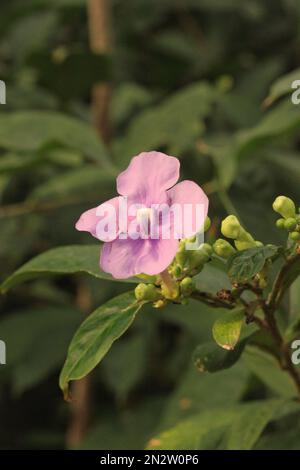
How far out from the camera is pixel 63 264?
2.78 feet

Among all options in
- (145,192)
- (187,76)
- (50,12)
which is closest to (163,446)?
(145,192)

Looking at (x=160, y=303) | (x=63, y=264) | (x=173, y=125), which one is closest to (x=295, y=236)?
(x=160, y=303)

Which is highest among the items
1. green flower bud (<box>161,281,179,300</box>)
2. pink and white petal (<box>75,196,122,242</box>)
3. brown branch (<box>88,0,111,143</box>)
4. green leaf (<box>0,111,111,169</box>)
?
brown branch (<box>88,0,111,143</box>)

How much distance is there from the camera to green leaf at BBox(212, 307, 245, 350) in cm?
73

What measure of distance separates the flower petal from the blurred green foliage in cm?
32

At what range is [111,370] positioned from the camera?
1.63 meters

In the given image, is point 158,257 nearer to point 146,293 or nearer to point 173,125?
point 146,293

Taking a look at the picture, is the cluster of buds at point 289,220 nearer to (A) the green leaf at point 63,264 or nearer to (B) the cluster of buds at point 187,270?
(B) the cluster of buds at point 187,270

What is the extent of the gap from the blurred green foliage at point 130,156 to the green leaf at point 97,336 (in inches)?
10.2

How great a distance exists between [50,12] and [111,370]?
2.53ft

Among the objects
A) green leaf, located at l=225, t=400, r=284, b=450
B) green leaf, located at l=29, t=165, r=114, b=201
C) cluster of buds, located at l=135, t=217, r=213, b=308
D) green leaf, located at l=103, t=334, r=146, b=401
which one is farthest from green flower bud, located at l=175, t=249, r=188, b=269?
green leaf, located at l=103, t=334, r=146, b=401

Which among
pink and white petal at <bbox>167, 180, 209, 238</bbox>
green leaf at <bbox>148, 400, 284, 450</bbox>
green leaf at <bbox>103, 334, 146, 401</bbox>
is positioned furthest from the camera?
green leaf at <bbox>103, 334, 146, 401</bbox>

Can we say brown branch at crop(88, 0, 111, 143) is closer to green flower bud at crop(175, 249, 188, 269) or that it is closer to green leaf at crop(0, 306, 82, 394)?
green leaf at crop(0, 306, 82, 394)
